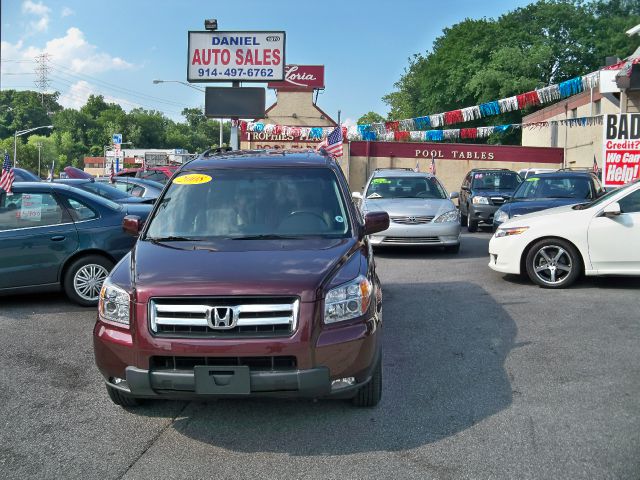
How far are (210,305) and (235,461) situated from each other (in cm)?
92

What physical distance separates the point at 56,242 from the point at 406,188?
24.2 ft

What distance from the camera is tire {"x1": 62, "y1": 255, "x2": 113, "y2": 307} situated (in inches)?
315

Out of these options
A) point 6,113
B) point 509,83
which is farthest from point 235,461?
point 6,113

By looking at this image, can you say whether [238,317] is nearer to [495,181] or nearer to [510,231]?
[510,231]

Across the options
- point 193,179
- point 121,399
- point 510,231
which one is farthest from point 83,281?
point 510,231

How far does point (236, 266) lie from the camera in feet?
13.9

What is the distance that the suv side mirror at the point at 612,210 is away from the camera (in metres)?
8.47

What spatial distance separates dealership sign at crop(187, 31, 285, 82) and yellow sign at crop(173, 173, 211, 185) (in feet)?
48.9

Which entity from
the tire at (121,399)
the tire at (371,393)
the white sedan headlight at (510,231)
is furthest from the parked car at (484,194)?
the tire at (121,399)

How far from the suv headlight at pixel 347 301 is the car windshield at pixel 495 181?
1485 cm

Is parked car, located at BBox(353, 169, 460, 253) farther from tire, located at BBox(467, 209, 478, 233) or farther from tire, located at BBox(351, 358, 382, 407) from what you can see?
tire, located at BBox(351, 358, 382, 407)

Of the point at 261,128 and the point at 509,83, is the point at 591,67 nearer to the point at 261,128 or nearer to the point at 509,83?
the point at 509,83

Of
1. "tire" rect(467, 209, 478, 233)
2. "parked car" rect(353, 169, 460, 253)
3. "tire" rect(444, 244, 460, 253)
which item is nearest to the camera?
"parked car" rect(353, 169, 460, 253)

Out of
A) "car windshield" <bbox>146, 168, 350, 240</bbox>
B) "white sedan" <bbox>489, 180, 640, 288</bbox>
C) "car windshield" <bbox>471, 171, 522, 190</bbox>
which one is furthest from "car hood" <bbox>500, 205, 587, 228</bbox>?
"car windshield" <bbox>471, 171, 522, 190</bbox>
